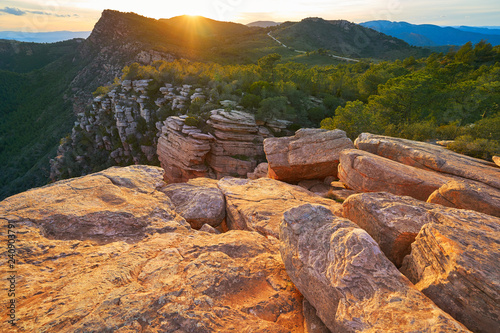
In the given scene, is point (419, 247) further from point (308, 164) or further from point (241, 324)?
point (308, 164)

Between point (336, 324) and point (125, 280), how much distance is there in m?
5.70

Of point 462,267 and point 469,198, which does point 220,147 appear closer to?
point 469,198

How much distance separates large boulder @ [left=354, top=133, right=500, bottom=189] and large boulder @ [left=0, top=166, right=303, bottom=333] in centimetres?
1078

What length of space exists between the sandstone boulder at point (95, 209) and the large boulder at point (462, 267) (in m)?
9.32

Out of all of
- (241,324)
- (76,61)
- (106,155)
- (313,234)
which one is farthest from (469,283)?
(76,61)

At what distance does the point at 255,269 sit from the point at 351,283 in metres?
3.23

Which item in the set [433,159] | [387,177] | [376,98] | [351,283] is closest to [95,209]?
[351,283]

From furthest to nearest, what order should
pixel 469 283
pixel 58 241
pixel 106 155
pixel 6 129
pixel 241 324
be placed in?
pixel 6 129, pixel 106 155, pixel 58 241, pixel 241 324, pixel 469 283

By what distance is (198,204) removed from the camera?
1324 centimetres

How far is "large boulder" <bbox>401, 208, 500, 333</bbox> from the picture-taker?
193 inches

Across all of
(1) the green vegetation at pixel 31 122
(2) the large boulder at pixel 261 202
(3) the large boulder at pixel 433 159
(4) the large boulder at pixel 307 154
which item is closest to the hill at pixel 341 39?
(1) the green vegetation at pixel 31 122

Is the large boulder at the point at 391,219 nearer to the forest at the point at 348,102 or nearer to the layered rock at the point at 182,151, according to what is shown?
the forest at the point at 348,102

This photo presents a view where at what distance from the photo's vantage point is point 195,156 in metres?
31.4

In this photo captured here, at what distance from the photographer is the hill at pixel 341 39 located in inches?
5615
